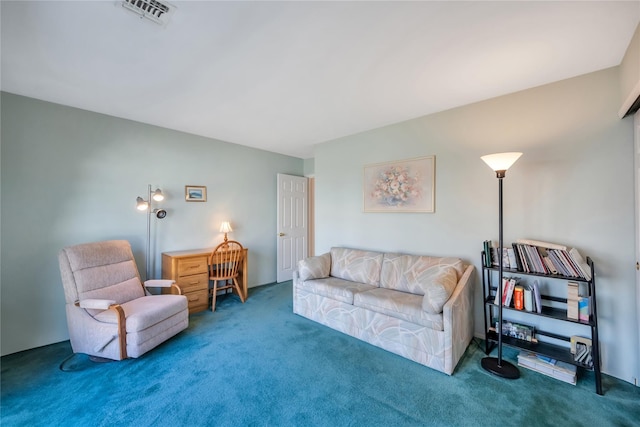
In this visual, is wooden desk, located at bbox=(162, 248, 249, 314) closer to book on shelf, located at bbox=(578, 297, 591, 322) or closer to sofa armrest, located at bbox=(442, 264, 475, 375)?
sofa armrest, located at bbox=(442, 264, 475, 375)

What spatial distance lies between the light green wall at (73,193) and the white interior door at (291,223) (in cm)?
108

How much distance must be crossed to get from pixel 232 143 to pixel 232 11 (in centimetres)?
289

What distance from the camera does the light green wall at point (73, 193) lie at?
7.99ft

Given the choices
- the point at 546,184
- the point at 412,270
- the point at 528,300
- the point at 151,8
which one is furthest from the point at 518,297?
the point at 151,8

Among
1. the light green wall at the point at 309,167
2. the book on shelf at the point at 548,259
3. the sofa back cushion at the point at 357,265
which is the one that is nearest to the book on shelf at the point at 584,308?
the book on shelf at the point at 548,259

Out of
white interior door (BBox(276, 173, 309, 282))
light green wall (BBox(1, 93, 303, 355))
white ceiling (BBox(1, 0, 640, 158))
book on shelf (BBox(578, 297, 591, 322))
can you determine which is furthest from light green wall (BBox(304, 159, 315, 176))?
book on shelf (BBox(578, 297, 591, 322))

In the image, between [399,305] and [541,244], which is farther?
[399,305]

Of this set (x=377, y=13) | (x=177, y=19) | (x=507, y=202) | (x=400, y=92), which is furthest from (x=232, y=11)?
(x=507, y=202)

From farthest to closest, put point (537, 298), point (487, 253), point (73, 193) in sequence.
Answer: point (73, 193), point (487, 253), point (537, 298)

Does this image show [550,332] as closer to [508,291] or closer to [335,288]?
[508,291]

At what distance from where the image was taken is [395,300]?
244cm

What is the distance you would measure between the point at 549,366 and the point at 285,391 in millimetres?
2079

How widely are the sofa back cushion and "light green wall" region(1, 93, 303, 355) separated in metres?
1.96

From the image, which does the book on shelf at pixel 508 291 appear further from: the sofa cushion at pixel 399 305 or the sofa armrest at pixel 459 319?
the sofa cushion at pixel 399 305
